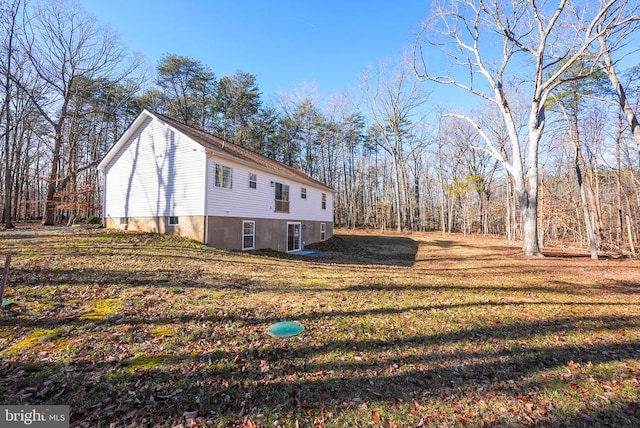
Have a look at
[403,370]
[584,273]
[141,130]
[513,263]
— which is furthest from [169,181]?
[584,273]

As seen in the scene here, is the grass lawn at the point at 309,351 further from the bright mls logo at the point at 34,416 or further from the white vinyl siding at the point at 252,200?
the white vinyl siding at the point at 252,200

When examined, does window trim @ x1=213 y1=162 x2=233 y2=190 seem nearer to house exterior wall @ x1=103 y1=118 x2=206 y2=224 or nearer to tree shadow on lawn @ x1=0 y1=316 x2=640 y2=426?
house exterior wall @ x1=103 y1=118 x2=206 y2=224

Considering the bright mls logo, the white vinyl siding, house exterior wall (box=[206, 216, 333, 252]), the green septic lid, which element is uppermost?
the white vinyl siding

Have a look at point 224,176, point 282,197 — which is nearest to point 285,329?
point 224,176

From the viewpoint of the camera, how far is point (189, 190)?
1180cm

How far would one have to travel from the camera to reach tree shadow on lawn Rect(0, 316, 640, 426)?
280 cm

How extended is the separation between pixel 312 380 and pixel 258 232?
11.3 metres

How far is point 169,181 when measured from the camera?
12516 millimetres

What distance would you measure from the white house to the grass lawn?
4691 mm

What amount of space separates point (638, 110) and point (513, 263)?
41.2 feet

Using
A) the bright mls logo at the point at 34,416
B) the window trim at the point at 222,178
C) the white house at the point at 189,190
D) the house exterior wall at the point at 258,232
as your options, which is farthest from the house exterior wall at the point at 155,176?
the bright mls logo at the point at 34,416

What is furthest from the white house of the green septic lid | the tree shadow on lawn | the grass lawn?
the tree shadow on lawn

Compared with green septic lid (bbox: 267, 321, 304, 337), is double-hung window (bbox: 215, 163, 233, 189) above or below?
above

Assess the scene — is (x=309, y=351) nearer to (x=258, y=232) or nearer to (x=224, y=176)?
(x=224, y=176)
